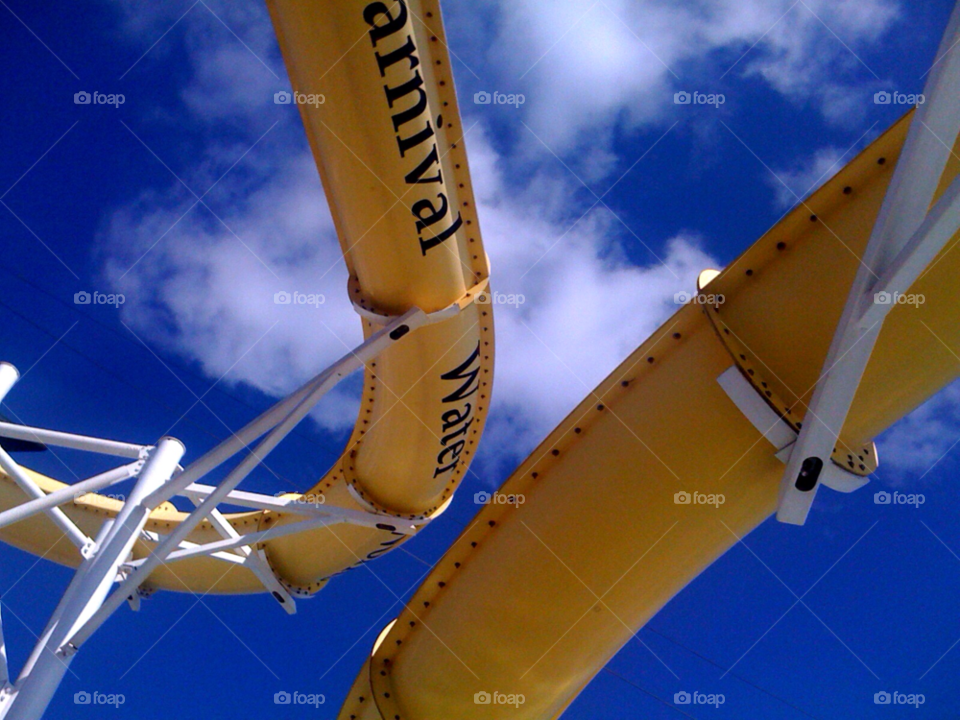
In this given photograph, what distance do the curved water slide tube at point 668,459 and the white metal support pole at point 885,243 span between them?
0.19 meters

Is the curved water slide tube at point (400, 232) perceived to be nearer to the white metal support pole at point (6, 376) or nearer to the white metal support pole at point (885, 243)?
the white metal support pole at point (6, 376)

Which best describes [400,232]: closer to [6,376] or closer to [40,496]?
[40,496]

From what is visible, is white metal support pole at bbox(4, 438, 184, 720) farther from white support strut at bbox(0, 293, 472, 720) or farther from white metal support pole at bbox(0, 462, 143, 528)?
white metal support pole at bbox(0, 462, 143, 528)

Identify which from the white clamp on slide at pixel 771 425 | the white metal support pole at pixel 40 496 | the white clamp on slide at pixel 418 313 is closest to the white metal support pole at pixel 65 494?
the white metal support pole at pixel 40 496

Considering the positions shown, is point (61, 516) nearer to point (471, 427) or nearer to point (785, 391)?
point (471, 427)

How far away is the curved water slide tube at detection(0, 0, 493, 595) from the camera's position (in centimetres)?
439

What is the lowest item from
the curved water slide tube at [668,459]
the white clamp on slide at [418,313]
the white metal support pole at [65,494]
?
the curved water slide tube at [668,459]

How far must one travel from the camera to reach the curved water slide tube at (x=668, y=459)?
3.20 meters

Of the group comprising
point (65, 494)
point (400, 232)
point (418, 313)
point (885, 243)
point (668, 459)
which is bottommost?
point (668, 459)

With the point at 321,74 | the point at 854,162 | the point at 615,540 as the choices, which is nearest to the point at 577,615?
the point at 615,540

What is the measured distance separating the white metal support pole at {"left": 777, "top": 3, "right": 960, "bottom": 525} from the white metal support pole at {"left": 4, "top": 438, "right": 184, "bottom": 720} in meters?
5.66

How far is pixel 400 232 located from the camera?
509 cm

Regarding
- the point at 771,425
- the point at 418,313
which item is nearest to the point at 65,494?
the point at 418,313

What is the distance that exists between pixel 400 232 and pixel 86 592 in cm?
425
